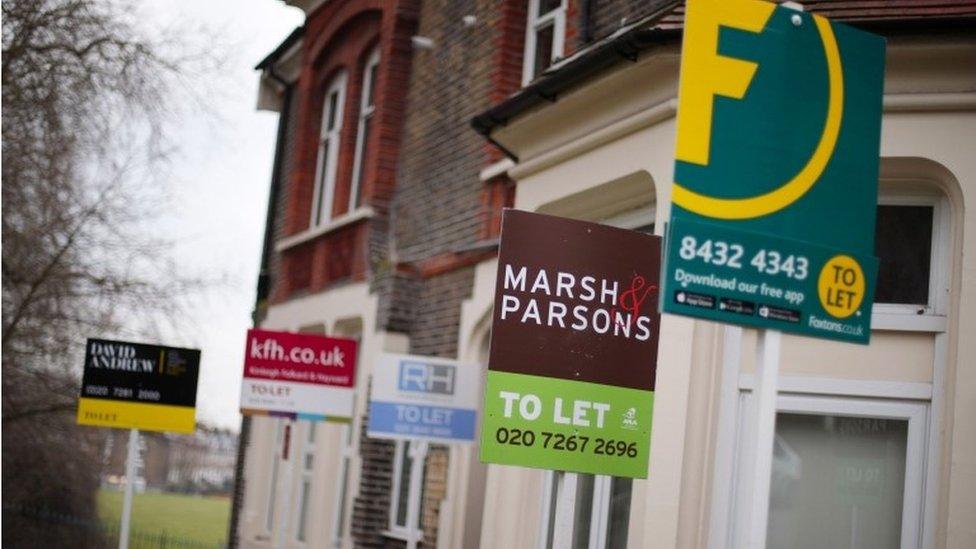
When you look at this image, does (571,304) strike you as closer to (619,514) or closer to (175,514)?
(619,514)

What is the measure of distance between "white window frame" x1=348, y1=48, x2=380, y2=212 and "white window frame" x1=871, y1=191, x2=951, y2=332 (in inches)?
448

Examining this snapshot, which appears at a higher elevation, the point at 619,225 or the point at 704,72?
the point at 619,225

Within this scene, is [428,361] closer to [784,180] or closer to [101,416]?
[101,416]

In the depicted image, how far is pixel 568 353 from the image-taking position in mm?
7645

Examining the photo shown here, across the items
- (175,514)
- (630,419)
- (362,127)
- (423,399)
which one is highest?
(362,127)

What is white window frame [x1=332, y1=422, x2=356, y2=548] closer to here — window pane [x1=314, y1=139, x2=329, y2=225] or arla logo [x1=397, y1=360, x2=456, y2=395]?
window pane [x1=314, y1=139, x2=329, y2=225]

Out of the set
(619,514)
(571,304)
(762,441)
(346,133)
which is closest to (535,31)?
(346,133)

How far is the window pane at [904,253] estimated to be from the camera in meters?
8.64

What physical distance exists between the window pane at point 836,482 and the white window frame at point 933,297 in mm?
556

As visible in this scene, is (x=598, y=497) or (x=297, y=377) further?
(x=297, y=377)

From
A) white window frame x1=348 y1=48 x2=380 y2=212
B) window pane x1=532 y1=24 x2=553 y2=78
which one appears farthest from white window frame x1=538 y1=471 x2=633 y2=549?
white window frame x1=348 y1=48 x2=380 y2=212

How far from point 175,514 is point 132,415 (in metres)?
19.5

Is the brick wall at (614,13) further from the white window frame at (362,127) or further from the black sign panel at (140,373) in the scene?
the white window frame at (362,127)

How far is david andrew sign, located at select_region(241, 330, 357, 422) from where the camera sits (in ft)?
48.6
